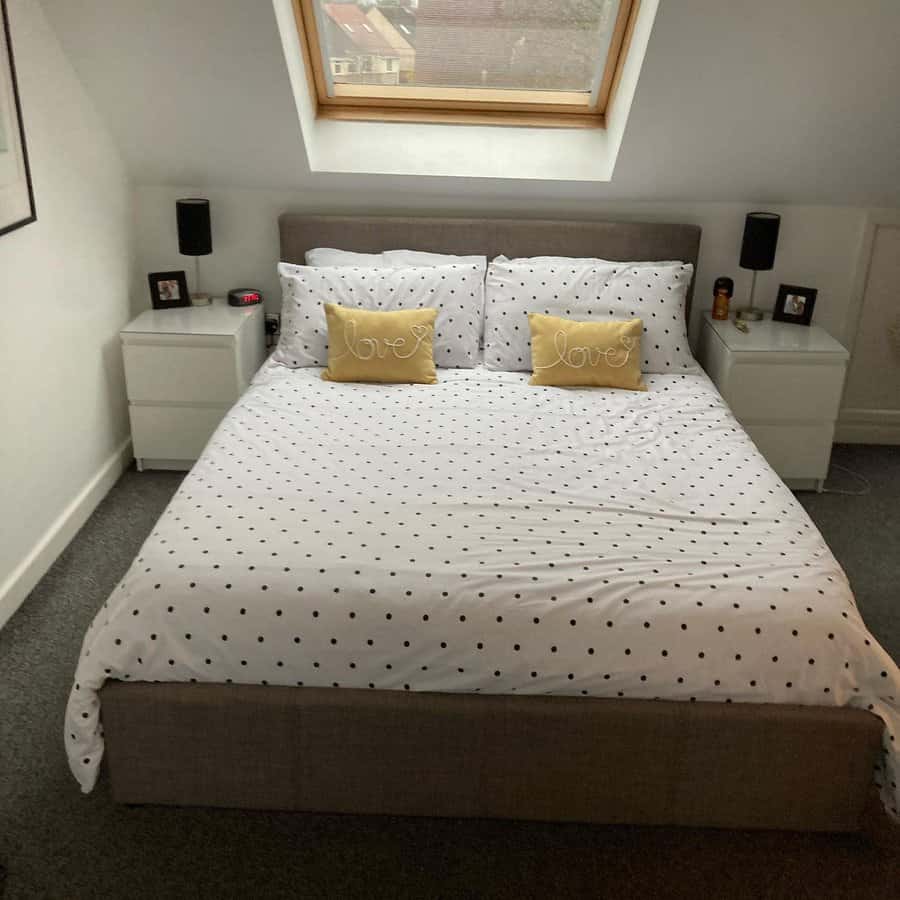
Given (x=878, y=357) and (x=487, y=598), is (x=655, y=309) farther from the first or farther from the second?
(x=487, y=598)

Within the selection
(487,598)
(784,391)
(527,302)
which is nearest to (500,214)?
(527,302)

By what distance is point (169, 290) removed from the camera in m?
3.98

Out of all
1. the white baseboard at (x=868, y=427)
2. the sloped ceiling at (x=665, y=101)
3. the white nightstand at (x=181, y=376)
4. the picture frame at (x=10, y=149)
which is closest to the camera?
the picture frame at (x=10, y=149)

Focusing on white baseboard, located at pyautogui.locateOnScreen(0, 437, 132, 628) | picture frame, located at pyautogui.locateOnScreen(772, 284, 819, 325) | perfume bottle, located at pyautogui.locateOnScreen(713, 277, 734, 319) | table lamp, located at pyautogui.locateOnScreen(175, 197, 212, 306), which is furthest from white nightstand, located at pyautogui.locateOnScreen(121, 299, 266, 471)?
picture frame, located at pyautogui.locateOnScreen(772, 284, 819, 325)

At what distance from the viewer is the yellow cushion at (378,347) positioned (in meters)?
3.42

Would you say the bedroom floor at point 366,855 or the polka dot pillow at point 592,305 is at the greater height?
the polka dot pillow at point 592,305

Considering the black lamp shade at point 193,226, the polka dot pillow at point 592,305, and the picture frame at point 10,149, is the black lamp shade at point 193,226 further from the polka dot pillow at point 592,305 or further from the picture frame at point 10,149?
the polka dot pillow at point 592,305

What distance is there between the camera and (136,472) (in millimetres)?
3934

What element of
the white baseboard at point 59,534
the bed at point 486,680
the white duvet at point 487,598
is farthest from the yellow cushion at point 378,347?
the bed at point 486,680

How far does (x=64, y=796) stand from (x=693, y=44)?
284cm

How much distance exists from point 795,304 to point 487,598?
2414 millimetres

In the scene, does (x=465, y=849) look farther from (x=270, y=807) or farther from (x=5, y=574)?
(x=5, y=574)

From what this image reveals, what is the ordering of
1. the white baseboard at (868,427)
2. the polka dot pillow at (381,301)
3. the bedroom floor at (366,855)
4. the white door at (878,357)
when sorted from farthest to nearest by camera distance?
→ the white baseboard at (868,427)
the white door at (878,357)
the polka dot pillow at (381,301)
the bedroom floor at (366,855)

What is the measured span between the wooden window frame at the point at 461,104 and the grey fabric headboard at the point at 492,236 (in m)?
0.39
